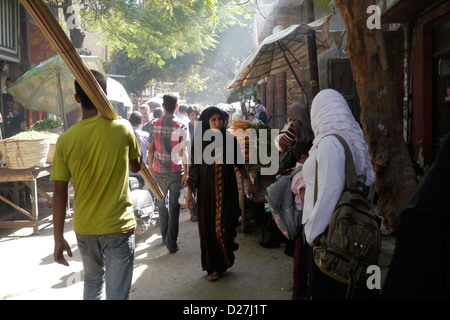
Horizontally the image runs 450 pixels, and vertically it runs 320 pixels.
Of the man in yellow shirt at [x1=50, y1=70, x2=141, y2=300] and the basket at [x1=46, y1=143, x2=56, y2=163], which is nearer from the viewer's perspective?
the man in yellow shirt at [x1=50, y1=70, x2=141, y2=300]

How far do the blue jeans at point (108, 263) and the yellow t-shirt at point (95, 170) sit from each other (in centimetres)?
7

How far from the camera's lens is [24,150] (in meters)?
6.20

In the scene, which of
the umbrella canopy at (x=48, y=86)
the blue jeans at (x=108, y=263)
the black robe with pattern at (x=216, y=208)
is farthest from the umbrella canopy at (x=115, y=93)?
the blue jeans at (x=108, y=263)

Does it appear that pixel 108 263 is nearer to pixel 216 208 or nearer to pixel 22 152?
pixel 216 208

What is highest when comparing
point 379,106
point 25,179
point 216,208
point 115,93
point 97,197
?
point 115,93

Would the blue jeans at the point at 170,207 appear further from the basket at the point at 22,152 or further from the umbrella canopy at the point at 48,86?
the umbrella canopy at the point at 48,86

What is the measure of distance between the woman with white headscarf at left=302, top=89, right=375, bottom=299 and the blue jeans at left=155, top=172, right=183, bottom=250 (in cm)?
294

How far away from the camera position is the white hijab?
108 inches

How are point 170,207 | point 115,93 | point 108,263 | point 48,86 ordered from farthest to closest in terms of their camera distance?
point 115,93 → point 48,86 → point 170,207 → point 108,263

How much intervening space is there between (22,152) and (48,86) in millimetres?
3182

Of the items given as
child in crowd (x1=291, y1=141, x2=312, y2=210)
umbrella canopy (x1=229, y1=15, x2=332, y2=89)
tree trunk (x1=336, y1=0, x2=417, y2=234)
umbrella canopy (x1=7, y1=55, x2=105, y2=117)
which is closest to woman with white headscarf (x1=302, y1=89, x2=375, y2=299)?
tree trunk (x1=336, y1=0, x2=417, y2=234)

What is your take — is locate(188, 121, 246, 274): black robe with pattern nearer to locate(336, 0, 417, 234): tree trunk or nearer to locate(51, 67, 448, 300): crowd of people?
locate(51, 67, 448, 300): crowd of people

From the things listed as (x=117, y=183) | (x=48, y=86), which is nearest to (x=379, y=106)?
(x=117, y=183)

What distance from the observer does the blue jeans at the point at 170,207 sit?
5562 millimetres
